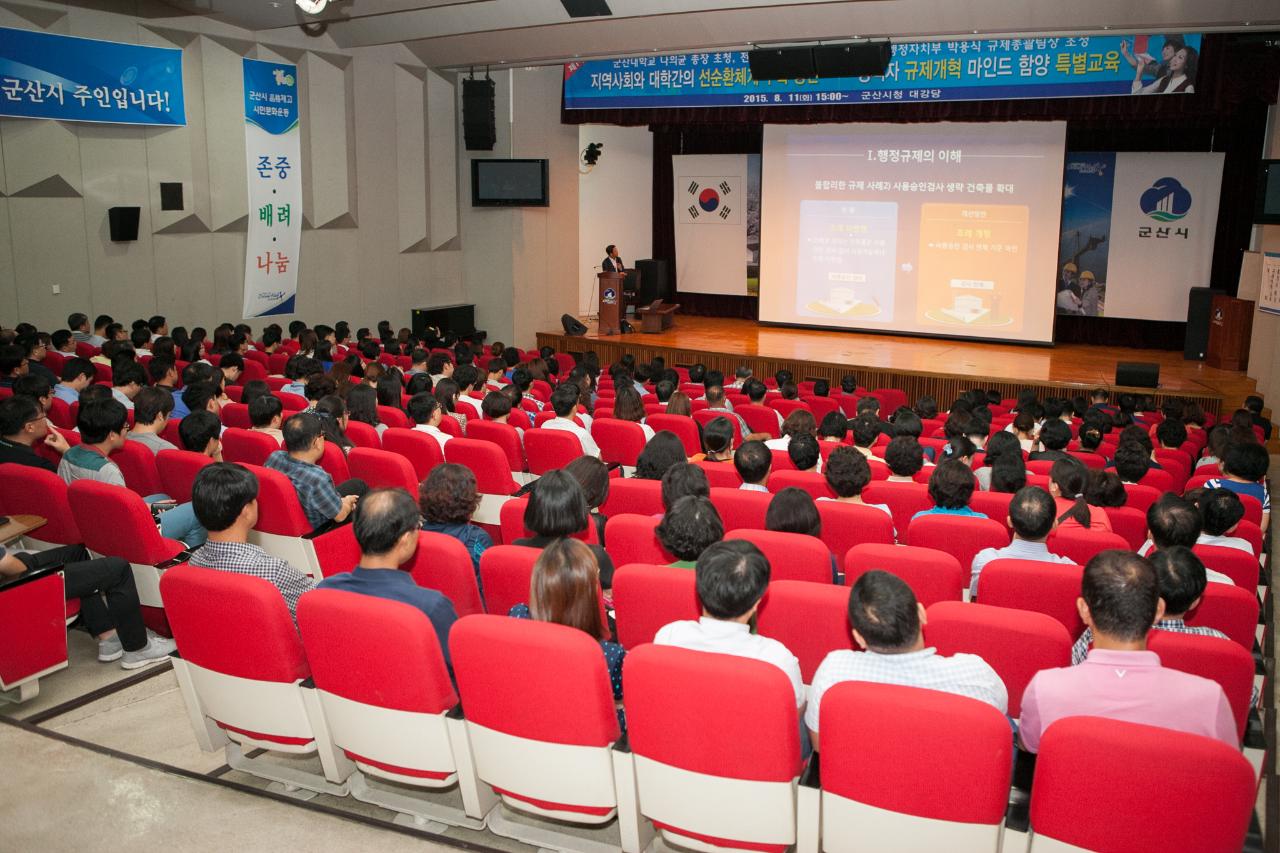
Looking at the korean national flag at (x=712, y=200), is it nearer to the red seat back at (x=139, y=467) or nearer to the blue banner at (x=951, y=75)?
the blue banner at (x=951, y=75)

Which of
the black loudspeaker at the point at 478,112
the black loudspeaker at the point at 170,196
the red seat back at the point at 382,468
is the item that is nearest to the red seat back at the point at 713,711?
the red seat back at the point at 382,468

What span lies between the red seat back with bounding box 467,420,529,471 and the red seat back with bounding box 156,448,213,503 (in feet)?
5.70

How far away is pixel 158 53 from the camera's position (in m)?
10.9

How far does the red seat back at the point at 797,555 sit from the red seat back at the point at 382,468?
6.93 feet

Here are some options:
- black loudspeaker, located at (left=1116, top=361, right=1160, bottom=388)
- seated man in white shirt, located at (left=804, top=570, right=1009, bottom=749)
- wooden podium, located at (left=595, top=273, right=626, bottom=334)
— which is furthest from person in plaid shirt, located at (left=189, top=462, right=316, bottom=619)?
wooden podium, located at (left=595, top=273, right=626, bottom=334)

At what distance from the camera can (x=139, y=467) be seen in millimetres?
5059

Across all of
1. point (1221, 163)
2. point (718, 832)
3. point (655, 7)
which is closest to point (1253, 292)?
point (1221, 163)

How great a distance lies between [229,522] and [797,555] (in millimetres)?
1961

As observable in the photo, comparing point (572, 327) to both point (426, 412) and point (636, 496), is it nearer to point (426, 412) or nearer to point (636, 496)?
point (426, 412)

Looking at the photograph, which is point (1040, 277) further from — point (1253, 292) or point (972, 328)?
point (1253, 292)

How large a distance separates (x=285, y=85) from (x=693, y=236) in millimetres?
7701

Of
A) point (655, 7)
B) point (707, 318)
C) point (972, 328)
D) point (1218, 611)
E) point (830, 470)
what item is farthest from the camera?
point (707, 318)

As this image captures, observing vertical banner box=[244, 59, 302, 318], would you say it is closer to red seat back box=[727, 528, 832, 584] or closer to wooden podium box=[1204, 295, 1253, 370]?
red seat back box=[727, 528, 832, 584]

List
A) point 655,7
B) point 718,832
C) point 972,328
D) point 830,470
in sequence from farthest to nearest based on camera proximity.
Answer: point 972,328 → point 655,7 → point 830,470 → point 718,832
